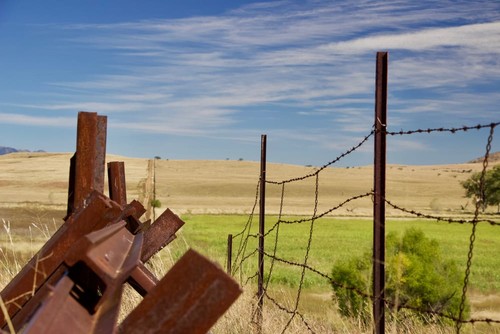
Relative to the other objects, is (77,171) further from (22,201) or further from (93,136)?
(22,201)

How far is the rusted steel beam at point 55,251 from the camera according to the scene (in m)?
2.86

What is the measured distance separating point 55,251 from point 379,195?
1993 mm

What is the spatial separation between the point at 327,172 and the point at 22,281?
109 meters

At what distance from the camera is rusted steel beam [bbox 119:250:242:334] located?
1762mm

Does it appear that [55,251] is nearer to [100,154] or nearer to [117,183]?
[100,154]

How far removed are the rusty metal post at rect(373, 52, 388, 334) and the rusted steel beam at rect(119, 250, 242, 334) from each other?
95.0 inches

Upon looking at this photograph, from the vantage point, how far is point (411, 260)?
709 inches

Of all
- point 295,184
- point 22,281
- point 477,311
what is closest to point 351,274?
point 477,311

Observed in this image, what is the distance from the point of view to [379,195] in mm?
4184

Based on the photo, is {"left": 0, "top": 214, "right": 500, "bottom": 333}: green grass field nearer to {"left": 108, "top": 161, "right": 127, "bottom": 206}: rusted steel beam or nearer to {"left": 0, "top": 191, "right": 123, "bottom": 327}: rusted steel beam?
{"left": 108, "top": 161, "right": 127, "bottom": 206}: rusted steel beam

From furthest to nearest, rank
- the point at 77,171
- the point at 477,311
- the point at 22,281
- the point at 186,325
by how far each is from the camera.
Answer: the point at 477,311, the point at 77,171, the point at 22,281, the point at 186,325

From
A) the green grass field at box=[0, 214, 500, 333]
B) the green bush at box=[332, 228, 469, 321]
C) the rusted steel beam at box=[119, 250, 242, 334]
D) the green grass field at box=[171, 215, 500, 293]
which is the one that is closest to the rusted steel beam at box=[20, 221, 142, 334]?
the rusted steel beam at box=[119, 250, 242, 334]

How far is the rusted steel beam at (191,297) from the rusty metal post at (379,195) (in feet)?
7.91

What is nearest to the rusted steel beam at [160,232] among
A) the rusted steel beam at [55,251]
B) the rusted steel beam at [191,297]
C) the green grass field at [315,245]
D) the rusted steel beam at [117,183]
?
the rusted steel beam at [117,183]
